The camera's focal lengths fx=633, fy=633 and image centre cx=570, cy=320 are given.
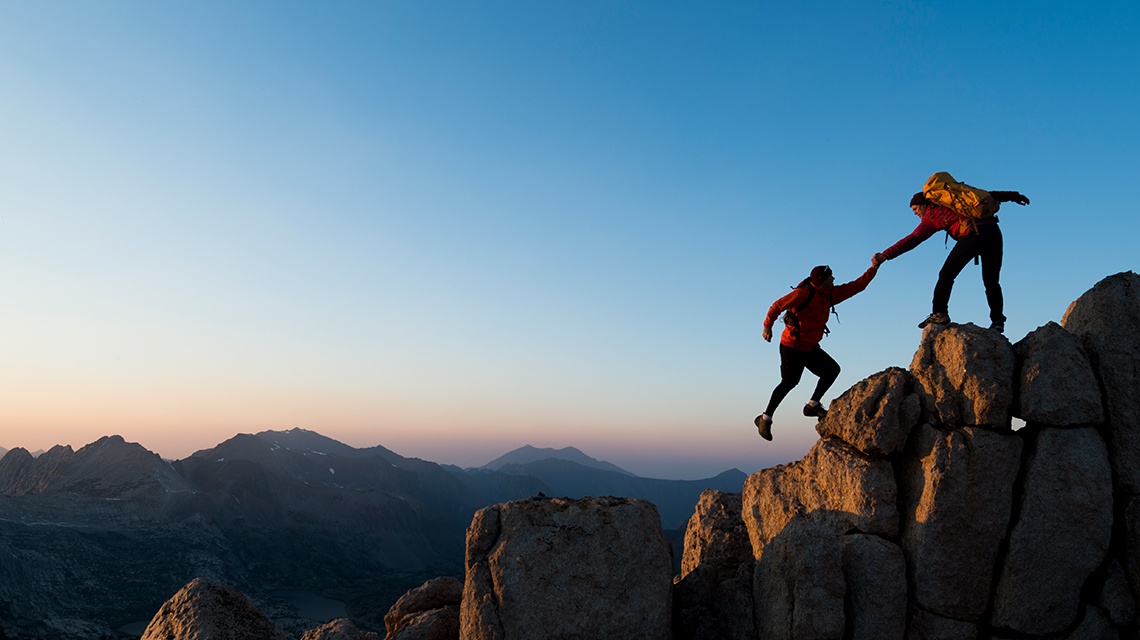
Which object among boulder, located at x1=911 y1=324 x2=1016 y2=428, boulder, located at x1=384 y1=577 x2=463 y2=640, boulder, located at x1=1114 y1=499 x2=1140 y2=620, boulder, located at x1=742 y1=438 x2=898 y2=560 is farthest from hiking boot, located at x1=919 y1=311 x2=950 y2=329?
boulder, located at x1=384 y1=577 x2=463 y2=640

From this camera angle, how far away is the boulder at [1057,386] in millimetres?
13250

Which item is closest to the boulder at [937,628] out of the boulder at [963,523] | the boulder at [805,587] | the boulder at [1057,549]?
the boulder at [963,523]

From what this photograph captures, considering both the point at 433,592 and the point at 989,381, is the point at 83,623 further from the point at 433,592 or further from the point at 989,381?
the point at 989,381

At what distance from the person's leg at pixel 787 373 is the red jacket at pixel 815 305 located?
0.23 m

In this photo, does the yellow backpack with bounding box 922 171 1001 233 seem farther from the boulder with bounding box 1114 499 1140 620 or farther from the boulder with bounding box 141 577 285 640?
the boulder with bounding box 141 577 285 640

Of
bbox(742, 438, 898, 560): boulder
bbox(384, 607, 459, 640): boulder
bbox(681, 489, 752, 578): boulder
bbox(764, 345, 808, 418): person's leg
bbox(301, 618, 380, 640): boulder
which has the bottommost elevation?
bbox(301, 618, 380, 640): boulder

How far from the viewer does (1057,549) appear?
12.8 metres

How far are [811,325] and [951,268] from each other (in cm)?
351

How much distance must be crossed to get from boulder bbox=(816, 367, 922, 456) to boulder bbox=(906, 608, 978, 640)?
3.40 metres

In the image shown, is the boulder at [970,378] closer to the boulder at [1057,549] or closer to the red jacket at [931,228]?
the boulder at [1057,549]

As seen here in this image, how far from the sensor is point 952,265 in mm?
15484

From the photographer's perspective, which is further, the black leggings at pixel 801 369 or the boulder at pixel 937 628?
the black leggings at pixel 801 369

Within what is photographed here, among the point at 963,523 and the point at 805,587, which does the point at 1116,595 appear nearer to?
the point at 963,523

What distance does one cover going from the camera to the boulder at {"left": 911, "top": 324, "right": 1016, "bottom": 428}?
13.4m
